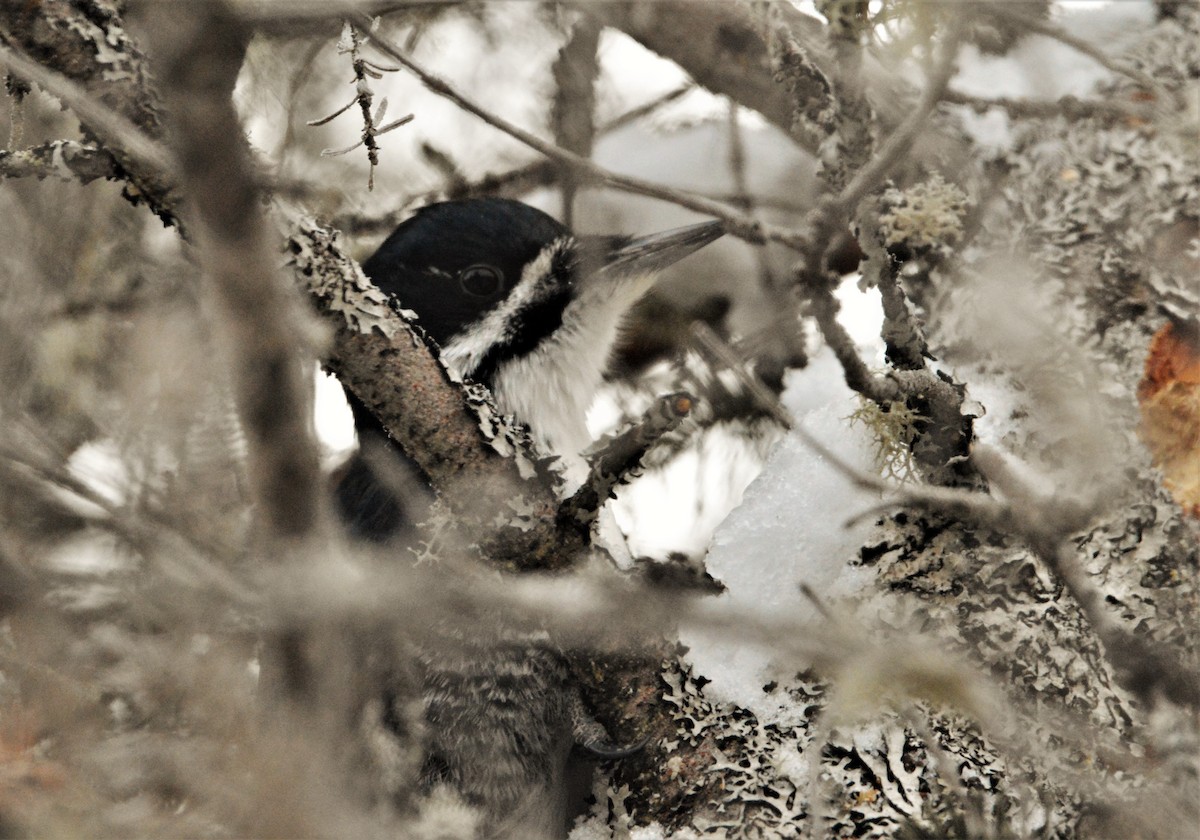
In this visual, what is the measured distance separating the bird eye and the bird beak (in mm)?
266

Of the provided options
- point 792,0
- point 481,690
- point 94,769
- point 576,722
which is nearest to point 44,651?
point 94,769

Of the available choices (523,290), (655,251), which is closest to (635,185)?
(655,251)

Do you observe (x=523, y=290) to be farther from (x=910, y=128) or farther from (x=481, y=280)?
(x=910, y=128)

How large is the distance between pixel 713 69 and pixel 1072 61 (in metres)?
0.76

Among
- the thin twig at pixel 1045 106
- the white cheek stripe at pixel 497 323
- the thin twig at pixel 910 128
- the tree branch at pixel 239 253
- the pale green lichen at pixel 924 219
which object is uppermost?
the thin twig at pixel 1045 106

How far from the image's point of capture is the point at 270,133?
287cm

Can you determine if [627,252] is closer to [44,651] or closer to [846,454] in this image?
[846,454]

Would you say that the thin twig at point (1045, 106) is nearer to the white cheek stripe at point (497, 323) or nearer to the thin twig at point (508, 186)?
the thin twig at point (508, 186)

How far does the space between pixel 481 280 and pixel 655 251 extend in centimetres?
44

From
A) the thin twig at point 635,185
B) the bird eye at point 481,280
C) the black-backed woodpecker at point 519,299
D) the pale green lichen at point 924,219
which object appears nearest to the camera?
the thin twig at point 635,185

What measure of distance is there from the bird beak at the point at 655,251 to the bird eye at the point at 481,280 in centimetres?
27

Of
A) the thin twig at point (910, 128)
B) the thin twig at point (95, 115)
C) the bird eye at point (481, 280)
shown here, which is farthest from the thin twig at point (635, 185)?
the bird eye at point (481, 280)

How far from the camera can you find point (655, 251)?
254cm

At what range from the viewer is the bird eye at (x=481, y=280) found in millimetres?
2643
